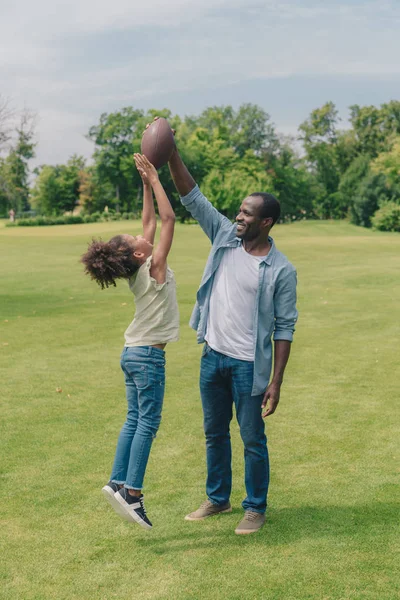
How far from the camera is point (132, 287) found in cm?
523

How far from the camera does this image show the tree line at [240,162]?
92.9 metres

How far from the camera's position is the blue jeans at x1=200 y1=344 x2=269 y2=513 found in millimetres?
5152

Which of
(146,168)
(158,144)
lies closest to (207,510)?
(146,168)

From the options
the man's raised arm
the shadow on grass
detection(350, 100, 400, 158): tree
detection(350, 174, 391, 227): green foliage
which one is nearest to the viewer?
the shadow on grass

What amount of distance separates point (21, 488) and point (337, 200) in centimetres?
9245

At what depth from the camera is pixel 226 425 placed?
5434 mm

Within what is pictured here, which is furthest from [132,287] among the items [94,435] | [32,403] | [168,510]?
[32,403]

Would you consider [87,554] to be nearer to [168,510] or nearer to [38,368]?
[168,510]

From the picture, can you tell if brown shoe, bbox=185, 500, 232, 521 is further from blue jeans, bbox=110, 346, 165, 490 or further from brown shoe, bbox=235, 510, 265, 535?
blue jeans, bbox=110, 346, 165, 490

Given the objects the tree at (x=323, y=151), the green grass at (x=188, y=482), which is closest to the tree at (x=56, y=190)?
the tree at (x=323, y=151)

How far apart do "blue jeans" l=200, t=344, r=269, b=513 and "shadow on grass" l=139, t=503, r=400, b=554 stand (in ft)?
0.69

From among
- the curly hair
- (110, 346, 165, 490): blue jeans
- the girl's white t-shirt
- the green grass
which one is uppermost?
the curly hair

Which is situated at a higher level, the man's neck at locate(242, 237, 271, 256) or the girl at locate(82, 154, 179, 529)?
the man's neck at locate(242, 237, 271, 256)

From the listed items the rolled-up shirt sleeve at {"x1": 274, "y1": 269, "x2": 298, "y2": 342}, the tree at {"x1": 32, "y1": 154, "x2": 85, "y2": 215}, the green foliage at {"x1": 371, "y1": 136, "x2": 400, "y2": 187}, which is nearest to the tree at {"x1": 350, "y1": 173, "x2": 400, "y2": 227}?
the green foliage at {"x1": 371, "y1": 136, "x2": 400, "y2": 187}
